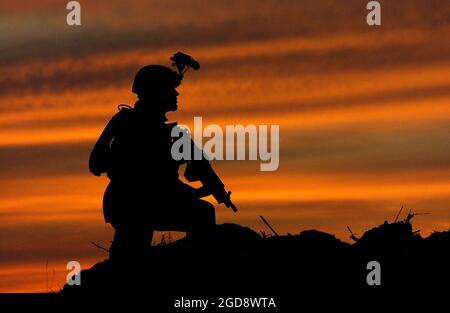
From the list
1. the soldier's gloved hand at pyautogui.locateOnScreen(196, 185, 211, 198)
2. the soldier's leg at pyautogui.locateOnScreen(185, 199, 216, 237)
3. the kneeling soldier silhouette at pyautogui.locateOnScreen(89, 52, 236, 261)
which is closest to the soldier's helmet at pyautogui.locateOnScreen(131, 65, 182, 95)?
the kneeling soldier silhouette at pyautogui.locateOnScreen(89, 52, 236, 261)

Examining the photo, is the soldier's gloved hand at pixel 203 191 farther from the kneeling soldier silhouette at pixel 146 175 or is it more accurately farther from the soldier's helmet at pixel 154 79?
the soldier's helmet at pixel 154 79

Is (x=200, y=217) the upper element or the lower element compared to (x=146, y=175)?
lower

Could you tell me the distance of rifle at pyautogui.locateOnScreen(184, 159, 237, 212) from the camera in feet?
97.4

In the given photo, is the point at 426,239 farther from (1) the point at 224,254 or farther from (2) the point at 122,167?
(2) the point at 122,167

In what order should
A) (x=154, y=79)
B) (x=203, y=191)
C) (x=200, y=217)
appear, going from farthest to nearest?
(x=203, y=191)
(x=154, y=79)
(x=200, y=217)

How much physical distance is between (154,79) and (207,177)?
172cm

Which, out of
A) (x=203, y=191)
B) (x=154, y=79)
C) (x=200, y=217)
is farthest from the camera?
(x=203, y=191)

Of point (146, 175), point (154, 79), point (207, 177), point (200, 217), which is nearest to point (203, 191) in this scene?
point (207, 177)

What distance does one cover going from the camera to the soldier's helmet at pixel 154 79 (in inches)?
1164

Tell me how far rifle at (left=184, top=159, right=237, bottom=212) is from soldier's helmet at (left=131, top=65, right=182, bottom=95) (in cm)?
126

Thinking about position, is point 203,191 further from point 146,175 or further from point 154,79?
point 154,79

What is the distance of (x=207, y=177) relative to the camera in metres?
29.7

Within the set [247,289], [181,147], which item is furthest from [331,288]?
[181,147]

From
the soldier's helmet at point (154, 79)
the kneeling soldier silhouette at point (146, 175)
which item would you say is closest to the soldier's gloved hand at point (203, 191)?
the kneeling soldier silhouette at point (146, 175)
